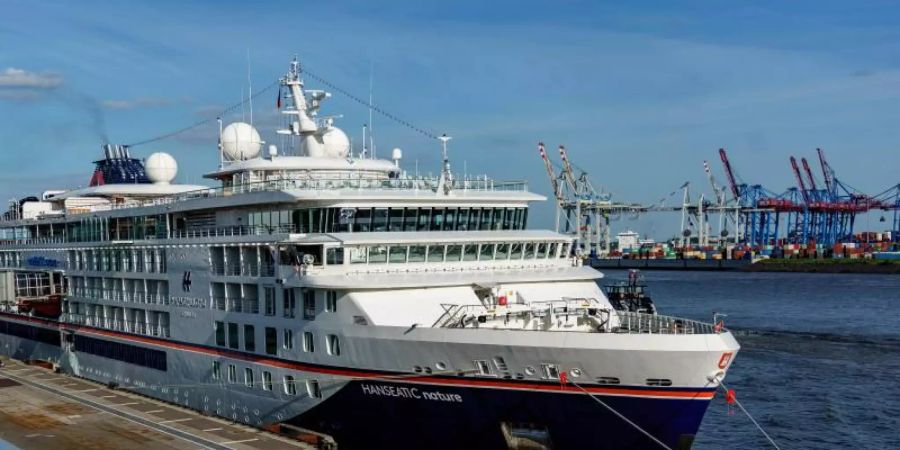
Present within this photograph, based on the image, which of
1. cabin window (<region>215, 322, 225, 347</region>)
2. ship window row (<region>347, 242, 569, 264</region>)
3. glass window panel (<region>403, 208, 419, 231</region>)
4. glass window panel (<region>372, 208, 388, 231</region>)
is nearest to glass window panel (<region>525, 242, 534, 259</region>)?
ship window row (<region>347, 242, 569, 264</region>)

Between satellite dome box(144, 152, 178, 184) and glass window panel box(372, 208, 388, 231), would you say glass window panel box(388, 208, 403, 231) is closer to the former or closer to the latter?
glass window panel box(372, 208, 388, 231)

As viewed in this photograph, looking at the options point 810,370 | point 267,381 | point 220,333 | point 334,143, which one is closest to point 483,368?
point 267,381

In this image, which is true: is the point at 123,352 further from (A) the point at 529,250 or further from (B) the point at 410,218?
(A) the point at 529,250

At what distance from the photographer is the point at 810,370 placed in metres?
43.6

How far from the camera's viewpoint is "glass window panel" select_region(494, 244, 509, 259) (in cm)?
2643

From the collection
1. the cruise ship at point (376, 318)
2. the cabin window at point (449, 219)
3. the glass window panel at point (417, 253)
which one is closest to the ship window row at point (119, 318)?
the cruise ship at point (376, 318)

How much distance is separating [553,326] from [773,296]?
7437 cm

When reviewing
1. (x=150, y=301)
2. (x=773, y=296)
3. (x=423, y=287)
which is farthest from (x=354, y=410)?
(x=773, y=296)

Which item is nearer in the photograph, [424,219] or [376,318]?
[376,318]

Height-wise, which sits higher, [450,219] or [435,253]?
[450,219]

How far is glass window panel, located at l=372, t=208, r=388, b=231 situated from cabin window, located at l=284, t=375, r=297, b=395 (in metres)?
4.77

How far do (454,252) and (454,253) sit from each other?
29 mm

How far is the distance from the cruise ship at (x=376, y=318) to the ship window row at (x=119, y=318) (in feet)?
0.36

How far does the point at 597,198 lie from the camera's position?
19050cm
